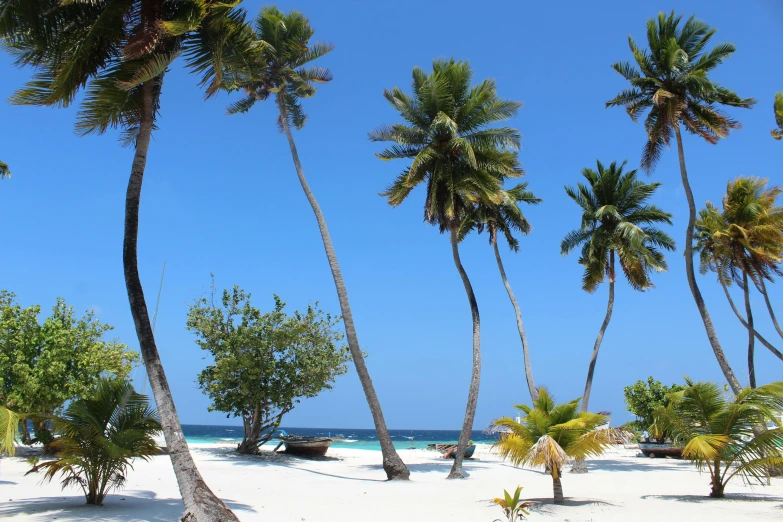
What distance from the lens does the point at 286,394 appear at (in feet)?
74.5

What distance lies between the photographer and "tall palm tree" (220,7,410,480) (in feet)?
57.6

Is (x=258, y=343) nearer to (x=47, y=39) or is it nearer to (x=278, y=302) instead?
(x=278, y=302)

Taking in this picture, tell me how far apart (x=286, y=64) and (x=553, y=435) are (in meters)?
15.8

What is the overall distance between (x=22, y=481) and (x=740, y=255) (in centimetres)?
2642

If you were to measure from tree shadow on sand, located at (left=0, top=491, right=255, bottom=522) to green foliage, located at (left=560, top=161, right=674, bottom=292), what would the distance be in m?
18.6

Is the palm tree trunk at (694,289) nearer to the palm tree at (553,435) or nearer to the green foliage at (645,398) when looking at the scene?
the palm tree at (553,435)

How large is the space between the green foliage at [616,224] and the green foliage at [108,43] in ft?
58.2

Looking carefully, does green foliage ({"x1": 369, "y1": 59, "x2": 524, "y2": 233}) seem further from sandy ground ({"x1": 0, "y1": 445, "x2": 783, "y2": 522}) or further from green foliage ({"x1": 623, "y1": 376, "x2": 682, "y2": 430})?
green foliage ({"x1": 623, "y1": 376, "x2": 682, "y2": 430})

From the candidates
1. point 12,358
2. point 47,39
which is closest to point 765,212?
point 47,39

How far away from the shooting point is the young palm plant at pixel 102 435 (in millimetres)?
9562

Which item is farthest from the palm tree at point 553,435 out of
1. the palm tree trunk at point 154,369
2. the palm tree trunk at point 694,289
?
the palm tree trunk at point 694,289

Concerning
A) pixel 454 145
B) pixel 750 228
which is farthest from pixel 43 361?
pixel 750 228

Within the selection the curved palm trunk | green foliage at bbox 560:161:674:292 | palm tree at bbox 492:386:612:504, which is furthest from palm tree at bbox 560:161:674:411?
palm tree at bbox 492:386:612:504

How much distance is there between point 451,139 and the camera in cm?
1966
